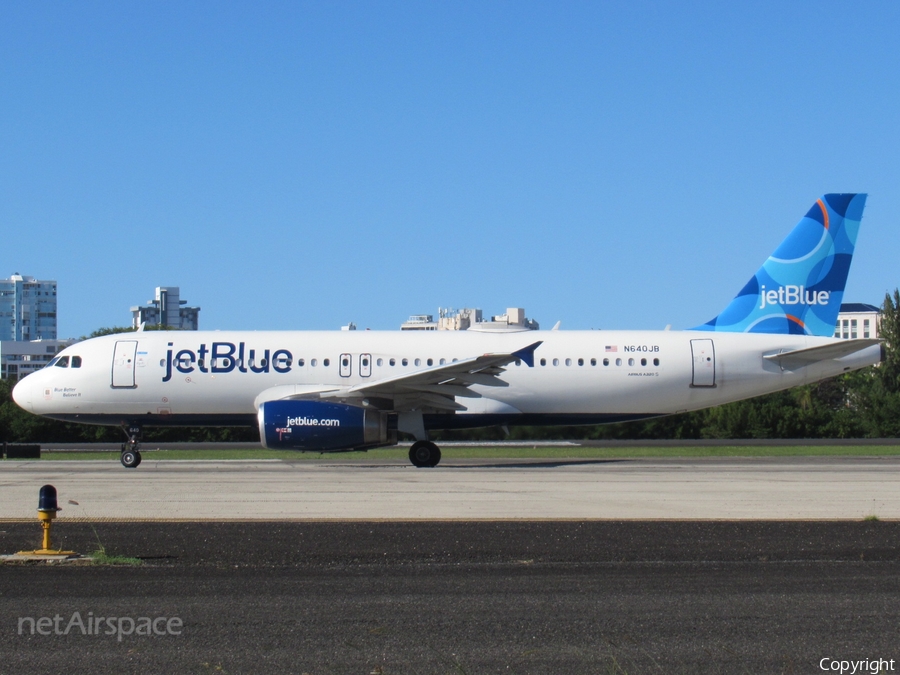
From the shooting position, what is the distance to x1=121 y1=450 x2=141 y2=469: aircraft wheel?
24250 mm

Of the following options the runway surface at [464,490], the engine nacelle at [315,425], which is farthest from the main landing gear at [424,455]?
the engine nacelle at [315,425]

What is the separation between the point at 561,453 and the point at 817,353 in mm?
8858

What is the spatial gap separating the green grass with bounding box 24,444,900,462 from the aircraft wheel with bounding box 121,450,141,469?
4.08 metres

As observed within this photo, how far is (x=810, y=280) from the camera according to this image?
1049 inches

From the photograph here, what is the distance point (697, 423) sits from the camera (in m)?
48.3

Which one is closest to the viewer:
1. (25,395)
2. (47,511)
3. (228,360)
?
(47,511)

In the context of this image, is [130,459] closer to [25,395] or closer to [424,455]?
[25,395]

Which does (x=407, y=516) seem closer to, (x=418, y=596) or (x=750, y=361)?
(x=418, y=596)

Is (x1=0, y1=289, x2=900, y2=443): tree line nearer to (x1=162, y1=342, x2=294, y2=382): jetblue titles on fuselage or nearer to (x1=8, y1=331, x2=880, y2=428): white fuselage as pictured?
(x1=8, y1=331, x2=880, y2=428): white fuselage

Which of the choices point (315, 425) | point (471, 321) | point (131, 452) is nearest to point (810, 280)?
point (315, 425)

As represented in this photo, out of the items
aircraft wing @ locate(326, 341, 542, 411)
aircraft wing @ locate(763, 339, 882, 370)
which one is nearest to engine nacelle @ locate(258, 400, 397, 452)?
aircraft wing @ locate(326, 341, 542, 411)

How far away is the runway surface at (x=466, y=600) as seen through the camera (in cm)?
653

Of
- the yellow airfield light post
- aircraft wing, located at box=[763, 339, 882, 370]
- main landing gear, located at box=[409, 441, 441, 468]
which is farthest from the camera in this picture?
aircraft wing, located at box=[763, 339, 882, 370]

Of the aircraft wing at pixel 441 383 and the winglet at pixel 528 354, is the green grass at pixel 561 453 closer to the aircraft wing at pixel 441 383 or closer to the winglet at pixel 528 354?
the winglet at pixel 528 354
